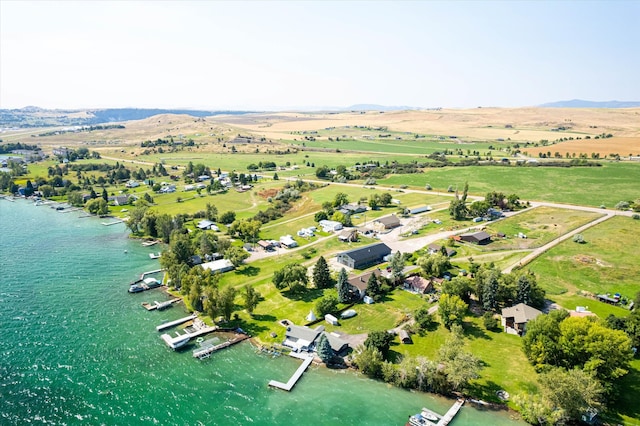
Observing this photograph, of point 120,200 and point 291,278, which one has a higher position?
point 120,200

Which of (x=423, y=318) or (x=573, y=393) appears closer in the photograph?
(x=573, y=393)

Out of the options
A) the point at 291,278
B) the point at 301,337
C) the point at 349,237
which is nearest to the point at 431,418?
the point at 301,337

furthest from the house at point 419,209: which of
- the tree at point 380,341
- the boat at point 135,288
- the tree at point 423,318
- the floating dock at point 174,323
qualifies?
the boat at point 135,288

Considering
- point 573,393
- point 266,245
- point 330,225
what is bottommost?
point 573,393

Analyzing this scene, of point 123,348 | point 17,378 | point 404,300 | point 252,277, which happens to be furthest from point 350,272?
point 17,378

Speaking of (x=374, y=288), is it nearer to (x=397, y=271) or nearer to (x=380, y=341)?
(x=397, y=271)

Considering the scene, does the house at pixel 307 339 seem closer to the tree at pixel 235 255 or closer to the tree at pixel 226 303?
the tree at pixel 226 303

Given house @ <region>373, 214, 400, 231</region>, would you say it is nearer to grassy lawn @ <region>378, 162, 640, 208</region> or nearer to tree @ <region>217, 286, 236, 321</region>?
grassy lawn @ <region>378, 162, 640, 208</region>

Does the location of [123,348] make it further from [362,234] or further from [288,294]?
[362,234]

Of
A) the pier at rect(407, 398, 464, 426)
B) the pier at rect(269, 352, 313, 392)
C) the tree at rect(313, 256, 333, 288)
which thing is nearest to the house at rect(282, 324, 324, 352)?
the pier at rect(269, 352, 313, 392)
